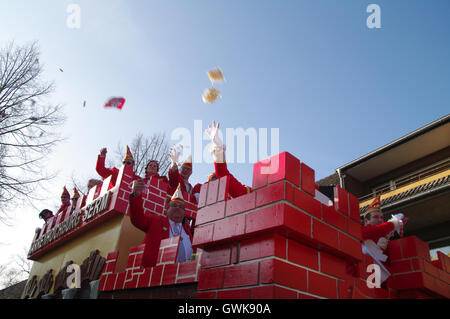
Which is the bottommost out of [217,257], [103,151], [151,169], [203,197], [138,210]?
[217,257]

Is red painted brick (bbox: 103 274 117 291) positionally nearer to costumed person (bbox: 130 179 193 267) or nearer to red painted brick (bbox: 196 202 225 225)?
costumed person (bbox: 130 179 193 267)

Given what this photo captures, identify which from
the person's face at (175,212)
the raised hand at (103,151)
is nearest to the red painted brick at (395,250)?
the person's face at (175,212)

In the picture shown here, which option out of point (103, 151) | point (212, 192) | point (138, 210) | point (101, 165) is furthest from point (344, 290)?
point (103, 151)

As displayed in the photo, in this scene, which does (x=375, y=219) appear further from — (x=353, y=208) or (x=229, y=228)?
(x=229, y=228)

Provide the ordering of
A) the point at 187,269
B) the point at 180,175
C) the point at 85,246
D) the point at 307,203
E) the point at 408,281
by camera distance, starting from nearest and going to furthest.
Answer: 1. the point at 307,203
2. the point at 187,269
3. the point at 408,281
4. the point at 85,246
5. the point at 180,175

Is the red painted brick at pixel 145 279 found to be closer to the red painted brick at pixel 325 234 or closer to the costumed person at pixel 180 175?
the red painted brick at pixel 325 234

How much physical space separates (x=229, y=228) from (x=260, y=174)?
35 centimetres

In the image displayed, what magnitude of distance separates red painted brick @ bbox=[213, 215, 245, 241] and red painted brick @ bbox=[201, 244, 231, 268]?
0.07m

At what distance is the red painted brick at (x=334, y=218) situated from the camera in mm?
1836

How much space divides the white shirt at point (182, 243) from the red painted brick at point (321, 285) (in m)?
2.06

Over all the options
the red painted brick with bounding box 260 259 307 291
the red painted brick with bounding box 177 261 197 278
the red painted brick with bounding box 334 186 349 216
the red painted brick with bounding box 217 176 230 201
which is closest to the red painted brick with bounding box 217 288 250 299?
the red painted brick with bounding box 260 259 307 291

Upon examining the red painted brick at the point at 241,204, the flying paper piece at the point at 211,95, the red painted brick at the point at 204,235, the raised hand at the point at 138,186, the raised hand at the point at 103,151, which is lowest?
the red painted brick at the point at 204,235

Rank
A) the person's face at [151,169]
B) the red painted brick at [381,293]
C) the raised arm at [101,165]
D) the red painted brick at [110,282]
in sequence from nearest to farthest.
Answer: the red painted brick at [381,293] → the red painted brick at [110,282] → the person's face at [151,169] → the raised arm at [101,165]

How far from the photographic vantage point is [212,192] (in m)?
2.09
